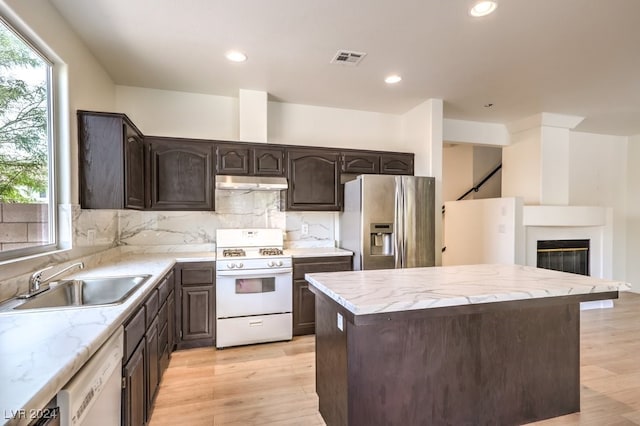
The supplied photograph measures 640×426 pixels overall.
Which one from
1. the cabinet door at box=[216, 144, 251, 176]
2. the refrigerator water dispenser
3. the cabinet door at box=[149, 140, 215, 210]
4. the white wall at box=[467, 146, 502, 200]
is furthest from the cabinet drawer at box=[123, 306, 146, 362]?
the white wall at box=[467, 146, 502, 200]

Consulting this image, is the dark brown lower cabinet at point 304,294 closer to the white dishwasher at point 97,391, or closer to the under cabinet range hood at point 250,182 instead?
the under cabinet range hood at point 250,182

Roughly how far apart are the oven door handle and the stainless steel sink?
37.3 inches

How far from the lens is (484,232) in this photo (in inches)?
187

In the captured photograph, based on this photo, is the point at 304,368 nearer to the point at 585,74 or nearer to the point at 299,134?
the point at 299,134

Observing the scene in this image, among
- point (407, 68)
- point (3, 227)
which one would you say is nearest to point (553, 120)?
point (407, 68)

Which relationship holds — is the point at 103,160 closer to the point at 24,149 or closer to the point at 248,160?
the point at 24,149

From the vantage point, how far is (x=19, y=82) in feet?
5.98

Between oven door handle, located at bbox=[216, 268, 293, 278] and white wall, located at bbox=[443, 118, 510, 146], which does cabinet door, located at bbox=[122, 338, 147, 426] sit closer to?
oven door handle, located at bbox=[216, 268, 293, 278]

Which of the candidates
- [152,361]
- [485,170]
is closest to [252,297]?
[152,361]

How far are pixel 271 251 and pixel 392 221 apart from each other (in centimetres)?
138

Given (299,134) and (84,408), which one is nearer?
(84,408)

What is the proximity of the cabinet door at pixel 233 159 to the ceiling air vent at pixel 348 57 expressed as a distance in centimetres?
134

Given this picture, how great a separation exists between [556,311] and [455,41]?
6.87 feet

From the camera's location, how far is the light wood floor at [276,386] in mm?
2033
